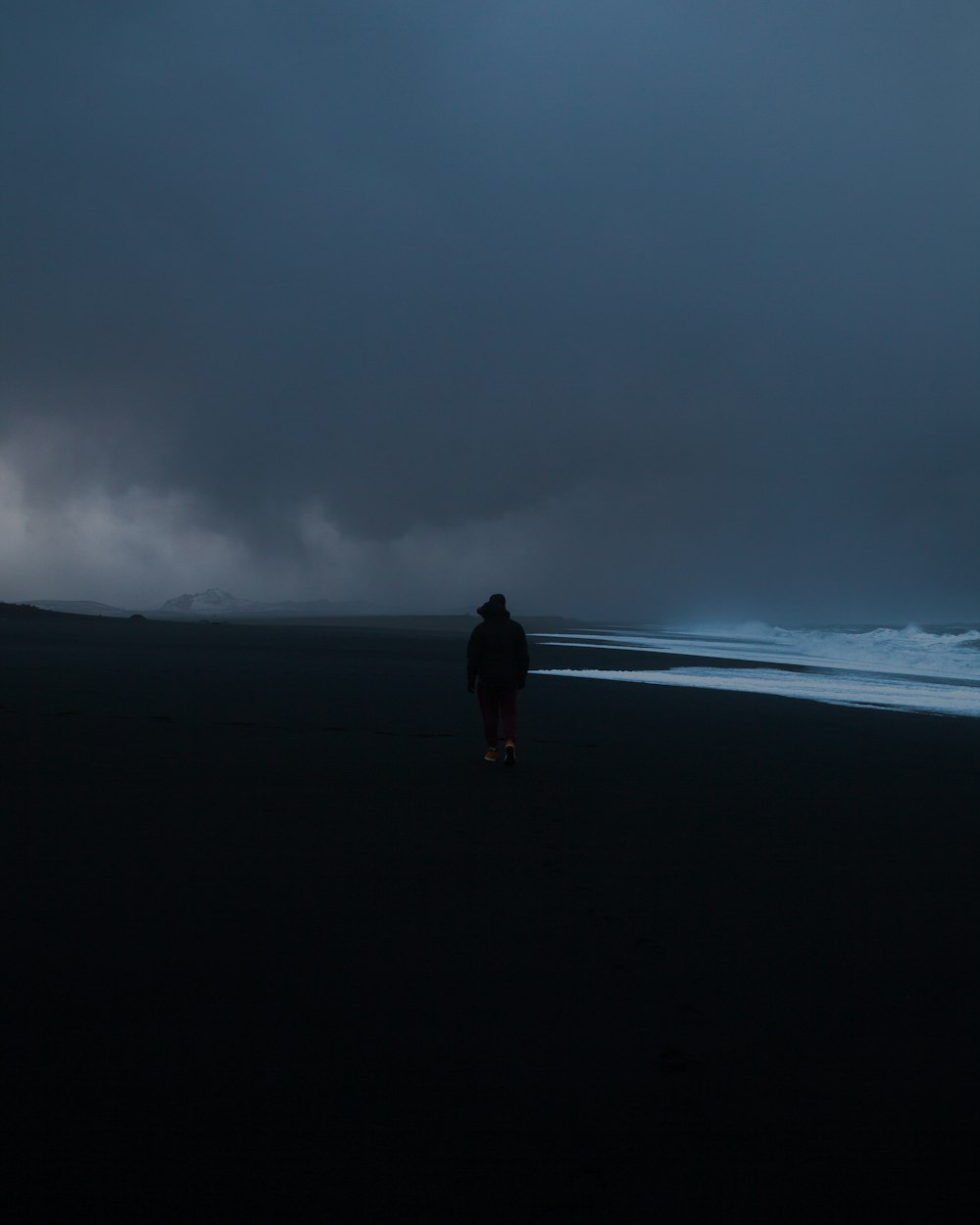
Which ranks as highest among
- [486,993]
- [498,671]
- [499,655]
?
[499,655]

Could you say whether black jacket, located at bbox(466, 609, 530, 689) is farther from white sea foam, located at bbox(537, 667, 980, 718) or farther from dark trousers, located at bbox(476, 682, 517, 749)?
white sea foam, located at bbox(537, 667, 980, 718)

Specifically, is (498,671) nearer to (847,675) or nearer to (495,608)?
(495,608)

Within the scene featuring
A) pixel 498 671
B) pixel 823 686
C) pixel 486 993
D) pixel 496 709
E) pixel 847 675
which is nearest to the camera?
pixel 486 993

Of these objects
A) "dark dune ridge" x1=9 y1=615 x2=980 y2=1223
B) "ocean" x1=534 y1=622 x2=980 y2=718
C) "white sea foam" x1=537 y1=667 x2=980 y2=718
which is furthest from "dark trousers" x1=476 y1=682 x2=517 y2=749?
"ocean" x1=534 y1=622 x2=980 y2=718

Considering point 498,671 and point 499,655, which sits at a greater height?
point 499,655

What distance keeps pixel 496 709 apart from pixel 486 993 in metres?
6.42

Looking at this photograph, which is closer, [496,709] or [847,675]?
[496,709]

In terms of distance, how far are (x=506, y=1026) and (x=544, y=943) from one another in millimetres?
995

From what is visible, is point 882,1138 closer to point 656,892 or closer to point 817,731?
point 656,892

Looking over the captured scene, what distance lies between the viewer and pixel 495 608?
10.8 meters

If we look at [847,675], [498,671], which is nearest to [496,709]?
[498,671]

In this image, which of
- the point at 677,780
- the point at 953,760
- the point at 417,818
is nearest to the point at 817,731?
the point at 953,760

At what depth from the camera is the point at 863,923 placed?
17.4 ft

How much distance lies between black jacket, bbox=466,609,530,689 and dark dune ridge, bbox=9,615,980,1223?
1212 millimetres
